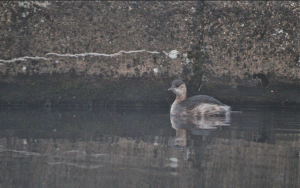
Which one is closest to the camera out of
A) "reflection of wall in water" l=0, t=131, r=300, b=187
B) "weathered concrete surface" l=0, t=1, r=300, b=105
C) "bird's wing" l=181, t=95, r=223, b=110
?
"reflection of wall in water" l=0, t=131, r=300, b=187

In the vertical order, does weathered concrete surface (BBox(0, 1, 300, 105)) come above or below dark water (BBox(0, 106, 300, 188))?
above

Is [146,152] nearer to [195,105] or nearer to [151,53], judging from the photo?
[195,105]

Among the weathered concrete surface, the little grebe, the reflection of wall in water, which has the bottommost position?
the reflection of wall in water

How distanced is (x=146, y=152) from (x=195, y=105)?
2.69 m

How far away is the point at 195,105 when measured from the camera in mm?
5520

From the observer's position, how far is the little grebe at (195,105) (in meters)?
5.38

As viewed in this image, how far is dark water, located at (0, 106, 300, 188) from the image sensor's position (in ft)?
7.26

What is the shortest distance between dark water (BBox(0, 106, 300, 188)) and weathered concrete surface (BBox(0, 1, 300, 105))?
1117 millimetres

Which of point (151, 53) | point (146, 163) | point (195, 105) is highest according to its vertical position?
point (151, 53)

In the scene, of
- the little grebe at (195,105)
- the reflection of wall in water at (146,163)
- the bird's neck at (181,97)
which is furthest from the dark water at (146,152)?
the bird's neck at (181,97)

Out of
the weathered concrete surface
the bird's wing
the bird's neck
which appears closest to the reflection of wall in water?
the bird's wing

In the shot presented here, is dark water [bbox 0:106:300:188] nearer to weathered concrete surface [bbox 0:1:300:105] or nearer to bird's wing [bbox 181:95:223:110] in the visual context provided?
bird's wing [bbox 181:95:223:110]

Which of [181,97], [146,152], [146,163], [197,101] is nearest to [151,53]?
[181,97]

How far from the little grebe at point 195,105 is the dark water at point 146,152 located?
40 centimetres
